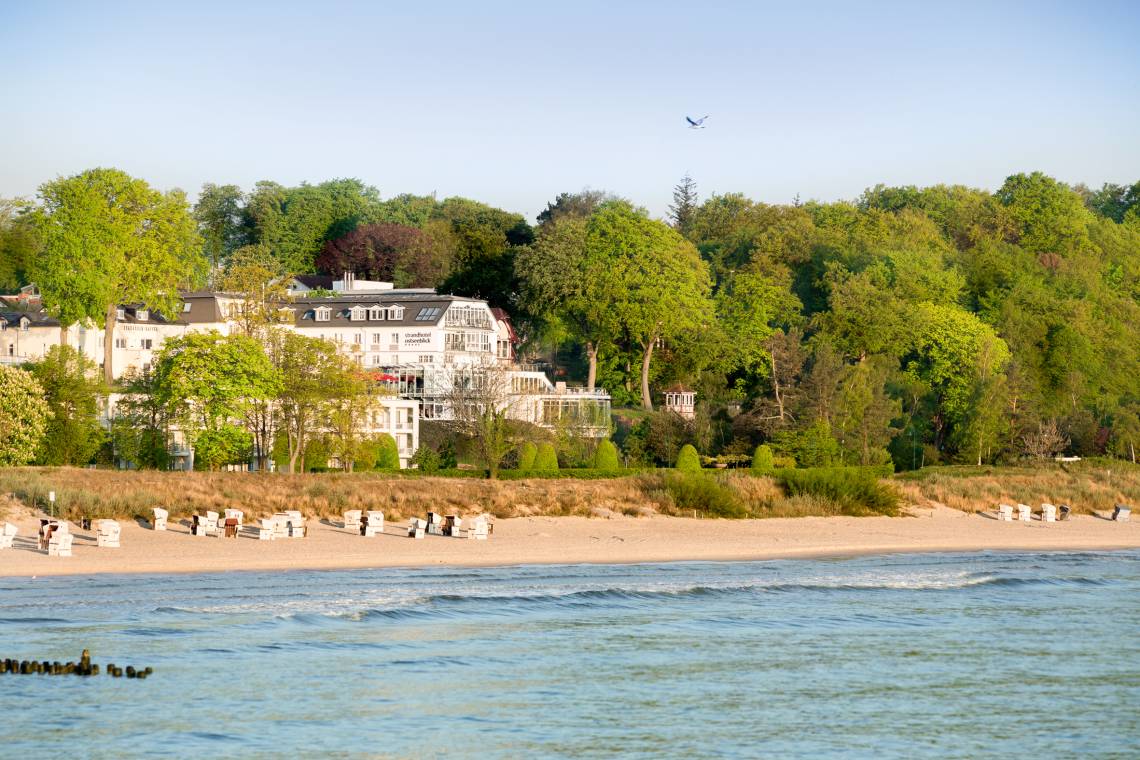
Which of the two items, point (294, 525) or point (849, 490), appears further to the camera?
point (849, 490)

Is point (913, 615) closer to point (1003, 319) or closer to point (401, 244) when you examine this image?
point (1003, 319)

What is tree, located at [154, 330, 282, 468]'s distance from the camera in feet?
206

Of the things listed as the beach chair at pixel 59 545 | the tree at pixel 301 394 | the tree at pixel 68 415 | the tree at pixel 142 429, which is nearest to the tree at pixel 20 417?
the tree at pixel 68 415

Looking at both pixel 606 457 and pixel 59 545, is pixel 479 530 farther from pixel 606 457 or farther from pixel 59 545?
pixel 606 457

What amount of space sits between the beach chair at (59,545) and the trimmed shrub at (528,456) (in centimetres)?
3232

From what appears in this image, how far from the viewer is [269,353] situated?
231 feet

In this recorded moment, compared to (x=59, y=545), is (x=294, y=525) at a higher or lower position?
higher

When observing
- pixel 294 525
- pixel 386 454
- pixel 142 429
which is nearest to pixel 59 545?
pixel 294 525

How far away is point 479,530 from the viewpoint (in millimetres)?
42406

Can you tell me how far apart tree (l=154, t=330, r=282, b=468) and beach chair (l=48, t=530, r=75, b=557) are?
2730cm

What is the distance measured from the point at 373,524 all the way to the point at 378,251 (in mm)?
79977

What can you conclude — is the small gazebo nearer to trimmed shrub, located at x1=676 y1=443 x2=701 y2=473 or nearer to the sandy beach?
trimmed shrub, located at x1=676 y1=443 x2=701 y2=473

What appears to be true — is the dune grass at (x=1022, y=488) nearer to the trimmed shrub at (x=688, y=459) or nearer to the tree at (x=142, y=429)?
the trimmed shrub at (x=688, y=459)

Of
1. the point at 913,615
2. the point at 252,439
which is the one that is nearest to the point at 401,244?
the point at 252,439
